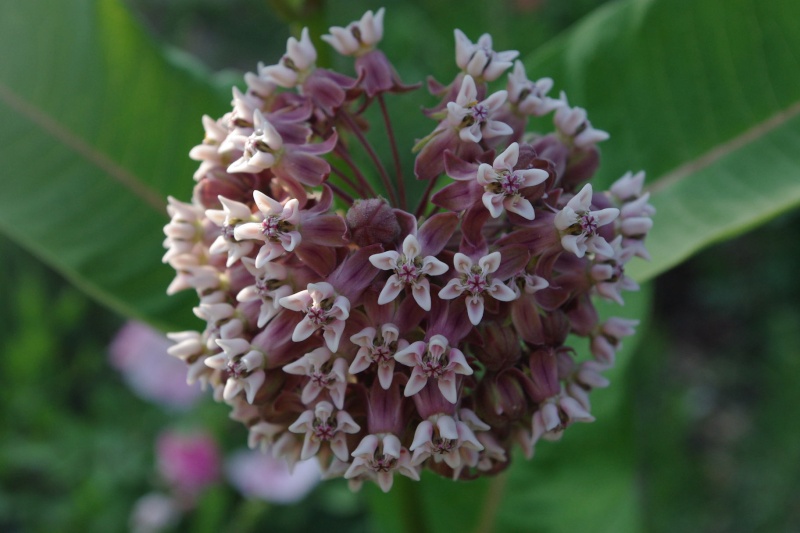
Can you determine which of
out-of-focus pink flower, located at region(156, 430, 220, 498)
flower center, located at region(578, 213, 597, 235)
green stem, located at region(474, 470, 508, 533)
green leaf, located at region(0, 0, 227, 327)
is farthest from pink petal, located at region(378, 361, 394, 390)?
out-of-focus pink flower, located at region(156, 430, 220, 498)

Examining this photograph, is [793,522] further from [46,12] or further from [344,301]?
[46,12]

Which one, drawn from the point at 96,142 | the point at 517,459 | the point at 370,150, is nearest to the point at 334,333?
the point at 370,150

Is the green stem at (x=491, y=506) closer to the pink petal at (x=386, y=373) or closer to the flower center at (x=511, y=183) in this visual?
the pink petal at (x=386, y=373)

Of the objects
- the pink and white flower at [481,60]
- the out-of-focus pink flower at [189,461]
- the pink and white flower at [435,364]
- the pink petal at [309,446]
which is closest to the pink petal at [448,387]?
the pink and white flower at [435,364]

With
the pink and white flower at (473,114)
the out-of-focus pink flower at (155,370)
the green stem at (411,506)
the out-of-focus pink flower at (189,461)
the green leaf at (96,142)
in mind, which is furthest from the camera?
the out-of-focus pink flower at (155,370)

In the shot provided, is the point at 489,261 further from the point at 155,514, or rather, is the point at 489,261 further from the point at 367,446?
the point at 155,514

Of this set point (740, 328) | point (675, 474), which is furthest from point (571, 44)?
point (740, 328)

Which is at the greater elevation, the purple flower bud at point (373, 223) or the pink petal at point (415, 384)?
the purple flower bud at point (373, 223)
